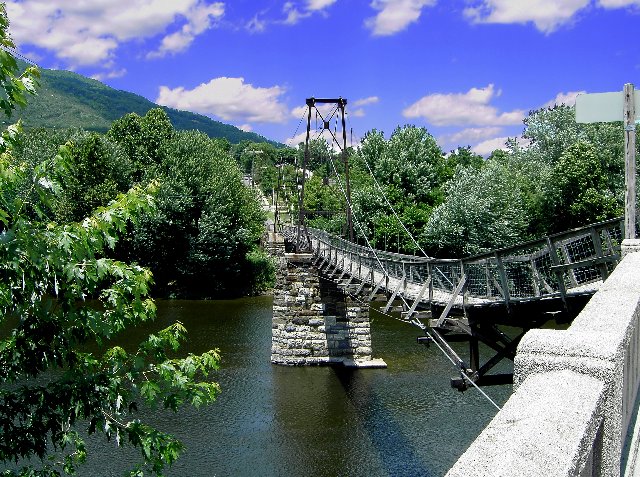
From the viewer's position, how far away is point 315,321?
21.4 meters

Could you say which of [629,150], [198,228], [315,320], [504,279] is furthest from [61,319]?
[198,228]

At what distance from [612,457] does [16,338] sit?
4.31 m

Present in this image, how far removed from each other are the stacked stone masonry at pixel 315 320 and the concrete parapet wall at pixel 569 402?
17808 mm

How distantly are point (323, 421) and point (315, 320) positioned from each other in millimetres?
5835

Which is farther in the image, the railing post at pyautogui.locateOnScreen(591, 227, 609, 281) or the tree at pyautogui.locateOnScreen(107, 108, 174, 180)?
the tree at pyautogui.locateOnScreen(107, 108, 174, 180)

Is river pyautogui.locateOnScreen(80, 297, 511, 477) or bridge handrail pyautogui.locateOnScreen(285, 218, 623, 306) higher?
bridge handrail pyautogui.locateOnScreen(285, 218, 623, 306)

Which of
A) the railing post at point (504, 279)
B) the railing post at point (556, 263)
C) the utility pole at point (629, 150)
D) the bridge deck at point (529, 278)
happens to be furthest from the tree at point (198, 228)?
the utility pole at point (629, 150)

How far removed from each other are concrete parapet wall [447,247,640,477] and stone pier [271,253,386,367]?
1781 cm

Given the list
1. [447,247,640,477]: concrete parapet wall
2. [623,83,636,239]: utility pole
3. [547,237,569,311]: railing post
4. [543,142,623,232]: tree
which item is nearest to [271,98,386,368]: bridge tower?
[543,142,623,232]: tree

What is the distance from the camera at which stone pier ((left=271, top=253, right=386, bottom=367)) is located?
69.1 ft

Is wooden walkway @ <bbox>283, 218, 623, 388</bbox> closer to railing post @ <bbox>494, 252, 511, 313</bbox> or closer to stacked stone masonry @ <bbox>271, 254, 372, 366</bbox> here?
railing post @ <bbox>494, 252, 511, 313</bbox>

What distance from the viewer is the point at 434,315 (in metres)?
10.8

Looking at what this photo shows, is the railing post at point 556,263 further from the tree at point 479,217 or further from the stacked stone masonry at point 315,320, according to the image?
the tree at point 479,217

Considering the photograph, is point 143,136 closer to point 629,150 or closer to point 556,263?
point 556,263
